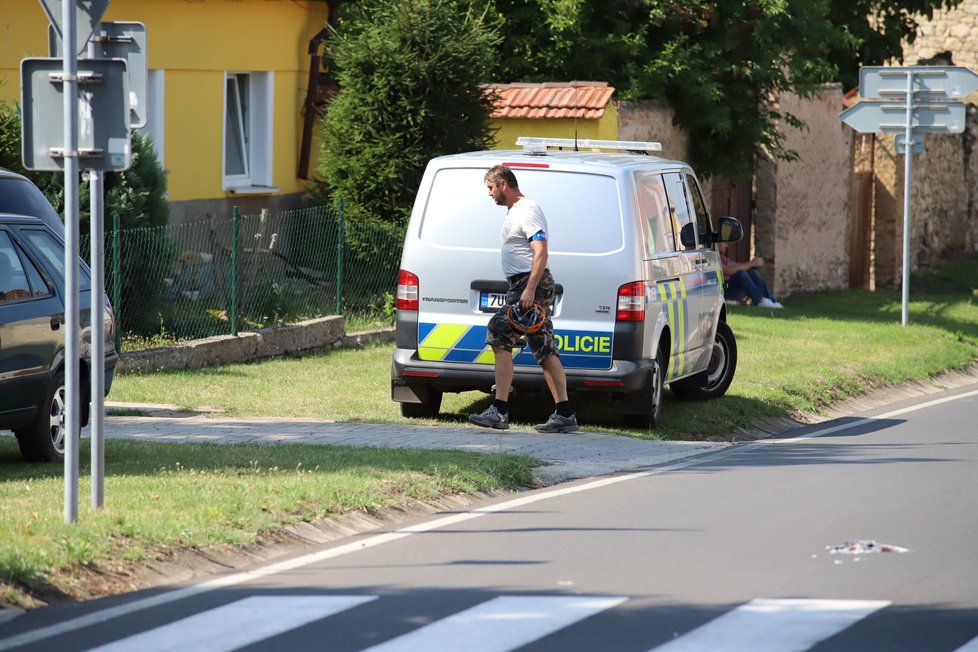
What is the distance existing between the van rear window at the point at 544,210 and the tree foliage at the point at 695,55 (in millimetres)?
10033

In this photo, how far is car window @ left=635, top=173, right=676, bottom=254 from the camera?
1257 cm

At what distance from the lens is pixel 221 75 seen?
21578 mm

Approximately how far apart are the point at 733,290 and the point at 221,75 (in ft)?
26.8

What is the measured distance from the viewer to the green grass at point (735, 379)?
13.7 meters

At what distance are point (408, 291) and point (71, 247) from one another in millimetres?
4948

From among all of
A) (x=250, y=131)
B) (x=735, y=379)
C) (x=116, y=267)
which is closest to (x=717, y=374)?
(x=735, y=379)

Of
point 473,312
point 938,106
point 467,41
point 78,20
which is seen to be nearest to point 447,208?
point 473,312

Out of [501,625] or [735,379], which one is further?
[735,379]

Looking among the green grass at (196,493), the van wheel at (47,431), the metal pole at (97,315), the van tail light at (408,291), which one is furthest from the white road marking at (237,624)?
the van tail light at (408,291)

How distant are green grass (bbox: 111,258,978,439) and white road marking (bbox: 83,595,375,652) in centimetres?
608

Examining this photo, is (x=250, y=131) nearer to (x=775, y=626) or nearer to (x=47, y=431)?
(x=47, y=431)

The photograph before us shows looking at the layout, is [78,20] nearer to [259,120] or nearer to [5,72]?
[5,72]

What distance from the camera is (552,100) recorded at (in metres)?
21.2

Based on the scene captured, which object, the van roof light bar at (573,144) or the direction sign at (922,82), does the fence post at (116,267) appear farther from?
the direction sign at (922,82)
